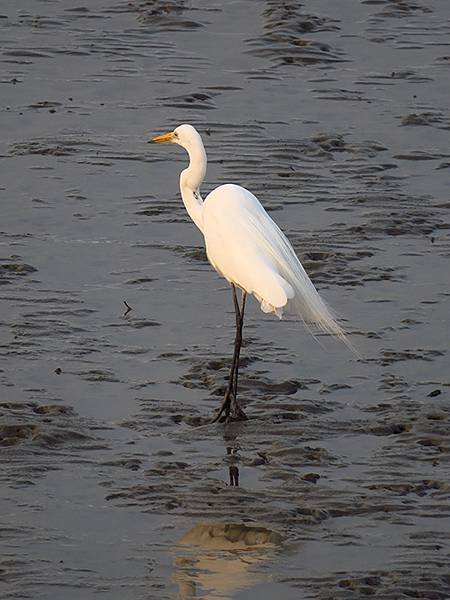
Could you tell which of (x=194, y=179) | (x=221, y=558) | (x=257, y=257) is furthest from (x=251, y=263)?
(x=221, y=558)

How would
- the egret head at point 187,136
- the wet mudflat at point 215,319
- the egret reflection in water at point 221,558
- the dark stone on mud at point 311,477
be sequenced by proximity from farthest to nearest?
the egret head at point 187,136 → the dark stone on mud at point 311,477 → the wet mudflat at point 215,319 → the egret reflection in water at point 221,558

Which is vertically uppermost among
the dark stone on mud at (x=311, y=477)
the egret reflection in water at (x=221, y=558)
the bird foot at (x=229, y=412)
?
the egret reflection in water at (x=221, y=558)

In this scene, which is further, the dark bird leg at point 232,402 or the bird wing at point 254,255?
the bird wing at point 254,255

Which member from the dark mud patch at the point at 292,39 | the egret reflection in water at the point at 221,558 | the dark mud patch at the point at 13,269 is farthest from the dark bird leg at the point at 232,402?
the dark mud patch at the point at 292,39

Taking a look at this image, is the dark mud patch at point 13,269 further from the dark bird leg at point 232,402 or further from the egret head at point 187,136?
the dark bird leg at point 232,402

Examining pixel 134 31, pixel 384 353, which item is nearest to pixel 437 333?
pixel 384 353

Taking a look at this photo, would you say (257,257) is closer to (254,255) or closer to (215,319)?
(254,255)

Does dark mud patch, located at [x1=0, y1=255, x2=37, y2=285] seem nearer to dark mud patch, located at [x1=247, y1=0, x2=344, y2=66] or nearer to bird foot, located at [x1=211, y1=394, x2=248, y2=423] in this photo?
bird foot, located at [x1=211, y1=394, x2=248, y2=423]

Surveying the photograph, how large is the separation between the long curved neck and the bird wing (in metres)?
0.29

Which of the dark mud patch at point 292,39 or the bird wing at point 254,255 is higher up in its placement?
the bird wing at point 254,255

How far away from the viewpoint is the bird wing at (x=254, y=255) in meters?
7.55

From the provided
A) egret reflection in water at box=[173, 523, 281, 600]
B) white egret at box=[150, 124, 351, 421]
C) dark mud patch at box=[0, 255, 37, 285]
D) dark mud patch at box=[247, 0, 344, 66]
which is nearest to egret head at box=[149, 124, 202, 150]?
white egret at box=[150, 124, 351, 421]

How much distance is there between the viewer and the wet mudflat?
6020 mm

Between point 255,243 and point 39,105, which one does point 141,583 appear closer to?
point 255,243
